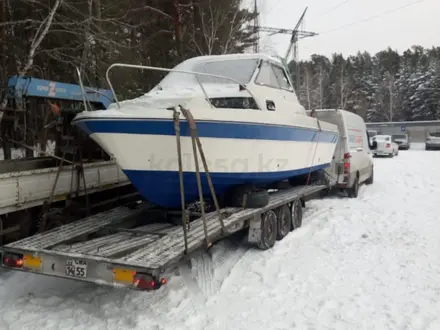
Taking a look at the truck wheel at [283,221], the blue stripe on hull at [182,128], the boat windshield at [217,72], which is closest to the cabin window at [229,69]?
the boat windshield at [217,72]

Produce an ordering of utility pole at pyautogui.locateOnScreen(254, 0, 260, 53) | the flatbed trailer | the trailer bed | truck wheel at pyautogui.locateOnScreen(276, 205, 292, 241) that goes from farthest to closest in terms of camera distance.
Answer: utility pole at pyautogui.locateOnScreen(254, 0, 260, 53), truck wheel at pyautogui.locateOnScreen(276, 205, 292, 241), the trailer bed, the flatbed trailer

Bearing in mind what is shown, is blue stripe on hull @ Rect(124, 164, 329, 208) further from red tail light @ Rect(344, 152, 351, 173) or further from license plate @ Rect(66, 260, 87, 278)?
red tail light @ Rect(344, 152, 351, 173)

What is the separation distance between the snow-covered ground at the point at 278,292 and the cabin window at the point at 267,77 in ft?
7.23

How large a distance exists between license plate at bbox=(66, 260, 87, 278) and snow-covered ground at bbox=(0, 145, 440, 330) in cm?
37

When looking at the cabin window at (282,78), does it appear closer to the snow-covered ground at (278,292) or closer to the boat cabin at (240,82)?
the boat cabin at (240,82)

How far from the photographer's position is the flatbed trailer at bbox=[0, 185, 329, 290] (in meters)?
3.33

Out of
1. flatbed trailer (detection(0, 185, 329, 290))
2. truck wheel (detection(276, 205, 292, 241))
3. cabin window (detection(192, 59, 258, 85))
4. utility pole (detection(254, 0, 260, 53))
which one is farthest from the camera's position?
utility pole (detection(254, 0, 260, 53))

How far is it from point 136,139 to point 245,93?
1.61 m

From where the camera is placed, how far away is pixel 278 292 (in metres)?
3.96

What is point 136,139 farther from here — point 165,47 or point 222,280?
point 165,47

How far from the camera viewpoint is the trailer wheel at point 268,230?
5.21 meters

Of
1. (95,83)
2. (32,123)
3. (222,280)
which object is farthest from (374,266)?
(95,83)

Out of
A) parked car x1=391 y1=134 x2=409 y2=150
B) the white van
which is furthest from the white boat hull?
parked car x1=391 y1=134 x2=409 y2=150

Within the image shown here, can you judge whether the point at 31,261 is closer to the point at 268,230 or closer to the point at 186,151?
the point at 186,151
